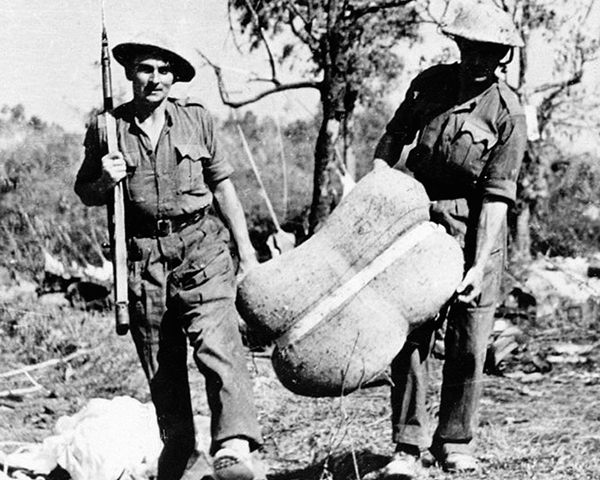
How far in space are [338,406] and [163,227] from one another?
85.7 inches

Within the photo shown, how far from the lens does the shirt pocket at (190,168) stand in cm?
417

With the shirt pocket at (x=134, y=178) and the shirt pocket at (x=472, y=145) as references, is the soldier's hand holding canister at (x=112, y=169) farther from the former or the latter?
the shirt pocket at (x=472, y=145)

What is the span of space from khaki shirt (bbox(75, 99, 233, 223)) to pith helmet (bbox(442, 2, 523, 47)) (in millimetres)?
1101

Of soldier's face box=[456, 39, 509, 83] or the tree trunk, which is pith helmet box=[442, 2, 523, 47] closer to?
soldier's face box=[456, 39, 509, 83]

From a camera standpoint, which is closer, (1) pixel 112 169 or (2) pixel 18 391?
(1) pixel 112 169

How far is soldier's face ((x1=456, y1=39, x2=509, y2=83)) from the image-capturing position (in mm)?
4234

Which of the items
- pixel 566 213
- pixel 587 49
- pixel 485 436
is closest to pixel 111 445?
pixel 485 436

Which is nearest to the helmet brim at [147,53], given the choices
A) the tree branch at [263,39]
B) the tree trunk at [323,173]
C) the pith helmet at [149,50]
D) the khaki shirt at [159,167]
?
the pith helmet at [149,50]

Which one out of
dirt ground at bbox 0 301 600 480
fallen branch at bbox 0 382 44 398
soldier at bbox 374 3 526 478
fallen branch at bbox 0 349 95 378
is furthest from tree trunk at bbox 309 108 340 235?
soldier at bbox 374 3 526 478

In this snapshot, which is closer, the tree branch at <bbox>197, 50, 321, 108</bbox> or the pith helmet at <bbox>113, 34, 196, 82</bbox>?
the pith helmet at <bbox>113, 34, 196, 82</bbox>

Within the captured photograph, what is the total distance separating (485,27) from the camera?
419 cm

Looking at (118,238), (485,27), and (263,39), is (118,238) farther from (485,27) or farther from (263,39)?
(263,39)

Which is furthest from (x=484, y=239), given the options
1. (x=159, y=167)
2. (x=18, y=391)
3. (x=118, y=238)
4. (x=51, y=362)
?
(x=51, y=362)

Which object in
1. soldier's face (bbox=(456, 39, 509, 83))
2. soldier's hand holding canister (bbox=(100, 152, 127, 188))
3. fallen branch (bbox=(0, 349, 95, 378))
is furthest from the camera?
fallen branch (bbox=(0, 349, 95, 378))
